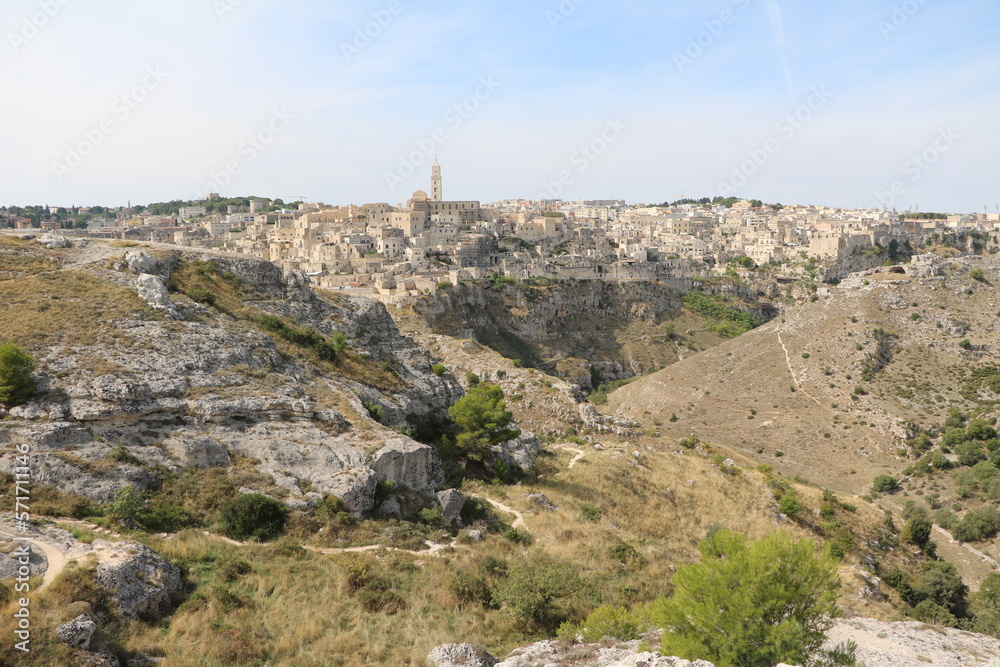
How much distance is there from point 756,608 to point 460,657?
5.14 meters

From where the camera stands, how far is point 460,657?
10.4 meters

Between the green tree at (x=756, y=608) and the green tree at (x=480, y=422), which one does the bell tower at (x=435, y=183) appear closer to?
the green tree at (x=480, y=422)

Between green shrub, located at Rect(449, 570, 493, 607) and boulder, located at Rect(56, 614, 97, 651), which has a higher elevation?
boulder, located at Rect(56, 614, 97, 651)

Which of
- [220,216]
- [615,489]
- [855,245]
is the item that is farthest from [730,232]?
[615,489]

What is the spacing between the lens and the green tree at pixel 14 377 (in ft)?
49.7

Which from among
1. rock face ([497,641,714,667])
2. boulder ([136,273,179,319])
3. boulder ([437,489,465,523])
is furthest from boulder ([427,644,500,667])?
boulder ([136,273,179,319])

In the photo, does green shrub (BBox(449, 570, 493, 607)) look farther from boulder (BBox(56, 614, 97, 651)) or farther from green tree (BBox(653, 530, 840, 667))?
boulder (BBox(56, 614, 97, 651))

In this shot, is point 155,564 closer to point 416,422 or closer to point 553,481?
point 416,422

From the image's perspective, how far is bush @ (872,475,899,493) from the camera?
38094mm

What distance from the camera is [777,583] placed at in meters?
8.98

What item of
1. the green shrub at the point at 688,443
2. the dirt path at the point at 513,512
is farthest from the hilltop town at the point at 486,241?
the dirt path at the point at 513,512

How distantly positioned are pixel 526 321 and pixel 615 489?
49639 millimetres

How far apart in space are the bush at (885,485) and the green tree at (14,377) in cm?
4453

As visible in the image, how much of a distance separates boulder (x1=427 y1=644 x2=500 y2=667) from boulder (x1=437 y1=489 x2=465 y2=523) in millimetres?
7488
